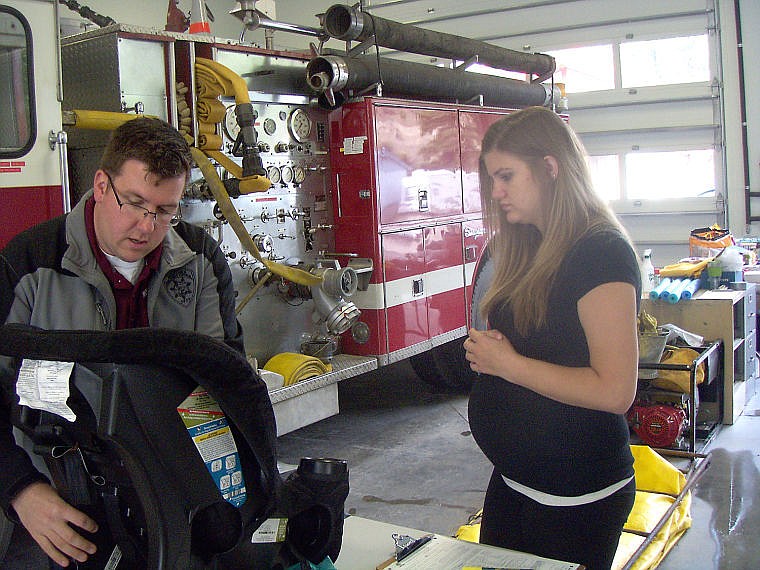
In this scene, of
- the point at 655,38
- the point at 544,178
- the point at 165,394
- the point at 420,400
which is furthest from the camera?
the point at 655,38

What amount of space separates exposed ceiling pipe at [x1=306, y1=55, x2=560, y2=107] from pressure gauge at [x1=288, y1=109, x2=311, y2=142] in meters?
0.20

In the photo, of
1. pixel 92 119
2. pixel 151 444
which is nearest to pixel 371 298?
pixel 92 119

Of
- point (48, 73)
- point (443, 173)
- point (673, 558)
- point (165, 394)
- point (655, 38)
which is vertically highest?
point (655, 38)

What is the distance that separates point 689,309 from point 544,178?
4192mm

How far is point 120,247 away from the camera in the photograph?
1.91 metres

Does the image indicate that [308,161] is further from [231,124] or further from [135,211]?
[135,211]

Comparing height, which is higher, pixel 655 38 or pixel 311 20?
pixel 311 20

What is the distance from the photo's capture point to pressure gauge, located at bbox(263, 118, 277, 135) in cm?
531

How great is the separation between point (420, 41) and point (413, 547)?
509cm

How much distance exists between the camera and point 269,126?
5.33 metres

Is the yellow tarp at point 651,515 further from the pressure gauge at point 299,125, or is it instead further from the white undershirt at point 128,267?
the pressure gauge at point 299,125

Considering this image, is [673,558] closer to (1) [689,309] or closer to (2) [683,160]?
(1) [689,309]

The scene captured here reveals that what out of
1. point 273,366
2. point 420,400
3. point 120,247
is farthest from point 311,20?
point 120,247

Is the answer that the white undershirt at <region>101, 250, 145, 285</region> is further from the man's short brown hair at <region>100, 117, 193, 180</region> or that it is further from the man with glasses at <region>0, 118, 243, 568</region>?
the man's short brown hair at <region>100, 117, 193, 180</region>
